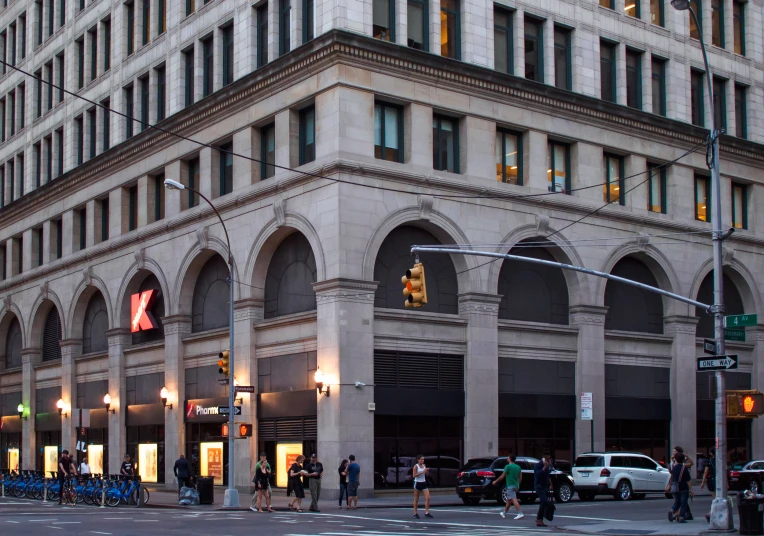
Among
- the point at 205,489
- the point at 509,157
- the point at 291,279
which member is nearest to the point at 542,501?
the point at 205,489

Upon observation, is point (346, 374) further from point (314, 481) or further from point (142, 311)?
point (142, 311)

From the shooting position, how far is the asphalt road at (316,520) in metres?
25.6

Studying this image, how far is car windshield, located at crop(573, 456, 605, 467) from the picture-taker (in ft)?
128

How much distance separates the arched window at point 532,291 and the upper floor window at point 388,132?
6685 millimetres

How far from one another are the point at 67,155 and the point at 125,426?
52.7ft

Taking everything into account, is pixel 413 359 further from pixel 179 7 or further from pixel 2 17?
pixel 2 17

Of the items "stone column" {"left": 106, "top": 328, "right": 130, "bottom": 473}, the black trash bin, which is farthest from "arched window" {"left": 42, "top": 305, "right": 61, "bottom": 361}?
the black trash bin

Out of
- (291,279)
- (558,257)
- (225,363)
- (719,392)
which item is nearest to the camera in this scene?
(719,392)

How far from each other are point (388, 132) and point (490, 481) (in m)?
14.2

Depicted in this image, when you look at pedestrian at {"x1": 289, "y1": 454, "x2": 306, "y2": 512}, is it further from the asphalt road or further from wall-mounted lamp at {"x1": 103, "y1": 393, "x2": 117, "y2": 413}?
wall-mounted lamp at {"x1": 103, "y1": 393, "x2": 117, "y2": 413}

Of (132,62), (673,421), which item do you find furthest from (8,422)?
(673,421)

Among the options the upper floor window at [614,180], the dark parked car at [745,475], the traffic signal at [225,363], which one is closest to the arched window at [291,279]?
the traffic signal at [225,363]

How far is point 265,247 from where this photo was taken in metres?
43.2

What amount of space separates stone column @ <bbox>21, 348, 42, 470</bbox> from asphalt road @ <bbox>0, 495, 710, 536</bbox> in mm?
24721
